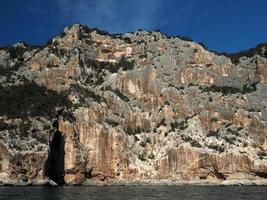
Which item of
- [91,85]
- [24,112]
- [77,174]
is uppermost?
[91,85]

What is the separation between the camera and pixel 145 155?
461 feet

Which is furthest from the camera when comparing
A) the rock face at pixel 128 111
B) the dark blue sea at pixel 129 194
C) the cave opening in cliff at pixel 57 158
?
the cave opening in cliff at pixel 57 158

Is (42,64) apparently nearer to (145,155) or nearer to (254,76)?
(145,155)

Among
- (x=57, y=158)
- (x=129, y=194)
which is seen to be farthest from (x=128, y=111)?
(x=129, y=194)

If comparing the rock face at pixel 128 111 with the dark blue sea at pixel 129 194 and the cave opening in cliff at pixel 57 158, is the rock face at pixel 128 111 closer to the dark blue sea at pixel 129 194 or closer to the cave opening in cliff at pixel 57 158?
Result: the cave opening in cliff at pixel 57 158

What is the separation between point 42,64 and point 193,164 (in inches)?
2269

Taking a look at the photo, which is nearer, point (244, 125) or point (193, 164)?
point (193, 164)

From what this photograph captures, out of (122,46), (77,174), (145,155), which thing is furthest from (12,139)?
(122,46)

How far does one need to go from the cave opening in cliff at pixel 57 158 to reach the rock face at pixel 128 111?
278 millimetres

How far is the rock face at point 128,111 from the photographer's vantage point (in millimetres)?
123438

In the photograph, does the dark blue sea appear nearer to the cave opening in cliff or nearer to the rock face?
the rock face

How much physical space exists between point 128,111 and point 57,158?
31.1 metres

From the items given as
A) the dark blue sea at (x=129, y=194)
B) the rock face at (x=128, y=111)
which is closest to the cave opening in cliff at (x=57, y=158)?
the rock face at (x=128, y=111)

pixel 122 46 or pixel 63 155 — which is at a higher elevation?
pixel 122 46
